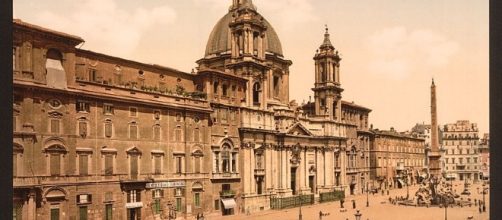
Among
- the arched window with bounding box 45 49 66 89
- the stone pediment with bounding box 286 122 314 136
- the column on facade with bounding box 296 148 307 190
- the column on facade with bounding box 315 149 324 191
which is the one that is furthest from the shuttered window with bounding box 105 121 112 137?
the column on facade with bounding box 315 149 324 191

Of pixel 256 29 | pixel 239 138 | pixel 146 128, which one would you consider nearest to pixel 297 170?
pixel 239 138

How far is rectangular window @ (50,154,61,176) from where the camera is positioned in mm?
36469

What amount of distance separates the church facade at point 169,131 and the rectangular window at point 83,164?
8 cm

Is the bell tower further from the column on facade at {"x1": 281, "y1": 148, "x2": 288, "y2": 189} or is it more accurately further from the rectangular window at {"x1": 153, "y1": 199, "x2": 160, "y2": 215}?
the rectangular window at {"x1": 153, "y1": 199, "x2": 160, "y2": 215}

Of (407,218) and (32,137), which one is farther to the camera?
(407,218)

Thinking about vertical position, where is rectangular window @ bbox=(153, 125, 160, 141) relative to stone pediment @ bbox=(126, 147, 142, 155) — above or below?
above

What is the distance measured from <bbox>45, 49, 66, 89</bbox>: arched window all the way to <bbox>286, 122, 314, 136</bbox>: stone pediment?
33485 millimetres

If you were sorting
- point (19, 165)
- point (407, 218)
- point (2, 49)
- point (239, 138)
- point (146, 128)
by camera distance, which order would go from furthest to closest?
point (239, 138)
point (407, 218)
point (146, 128)
point (19, 165)
point (2, 49)

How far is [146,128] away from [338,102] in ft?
132

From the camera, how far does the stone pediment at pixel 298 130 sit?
217ft

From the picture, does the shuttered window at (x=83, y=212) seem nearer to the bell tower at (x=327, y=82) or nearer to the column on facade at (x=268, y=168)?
the column on facade at (x=268, y=168)

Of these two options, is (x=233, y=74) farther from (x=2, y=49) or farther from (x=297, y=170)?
(x=2, y=49)

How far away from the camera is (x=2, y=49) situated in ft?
26.5

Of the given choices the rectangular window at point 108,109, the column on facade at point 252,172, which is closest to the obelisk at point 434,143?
the column on facade at point 252,172
